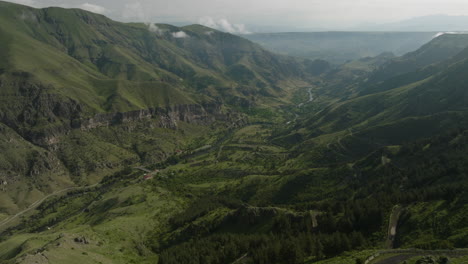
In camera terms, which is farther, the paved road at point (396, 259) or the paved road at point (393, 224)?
the paved road at point (393, 224)

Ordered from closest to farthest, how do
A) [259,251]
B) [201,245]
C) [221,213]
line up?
[259,251] → [201,245] → [221,213]

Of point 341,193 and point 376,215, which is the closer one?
point 376,215

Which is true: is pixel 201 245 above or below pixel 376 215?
below

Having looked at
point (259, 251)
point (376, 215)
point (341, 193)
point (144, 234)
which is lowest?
point (144, 234)

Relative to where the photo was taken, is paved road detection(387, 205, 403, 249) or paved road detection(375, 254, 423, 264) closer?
paved road detection(375, 254, 423, 264)

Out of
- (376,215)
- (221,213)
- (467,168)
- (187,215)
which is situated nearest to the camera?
(376,215)

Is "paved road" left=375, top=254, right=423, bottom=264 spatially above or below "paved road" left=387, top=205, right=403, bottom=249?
above

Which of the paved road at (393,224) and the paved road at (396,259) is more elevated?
the paved road at (396,259)

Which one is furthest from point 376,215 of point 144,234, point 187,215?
point 144,234

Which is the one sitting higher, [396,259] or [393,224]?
[396,259]

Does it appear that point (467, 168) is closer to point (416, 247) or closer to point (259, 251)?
point (416, 247)

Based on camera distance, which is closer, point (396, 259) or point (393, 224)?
point (396, 259)
